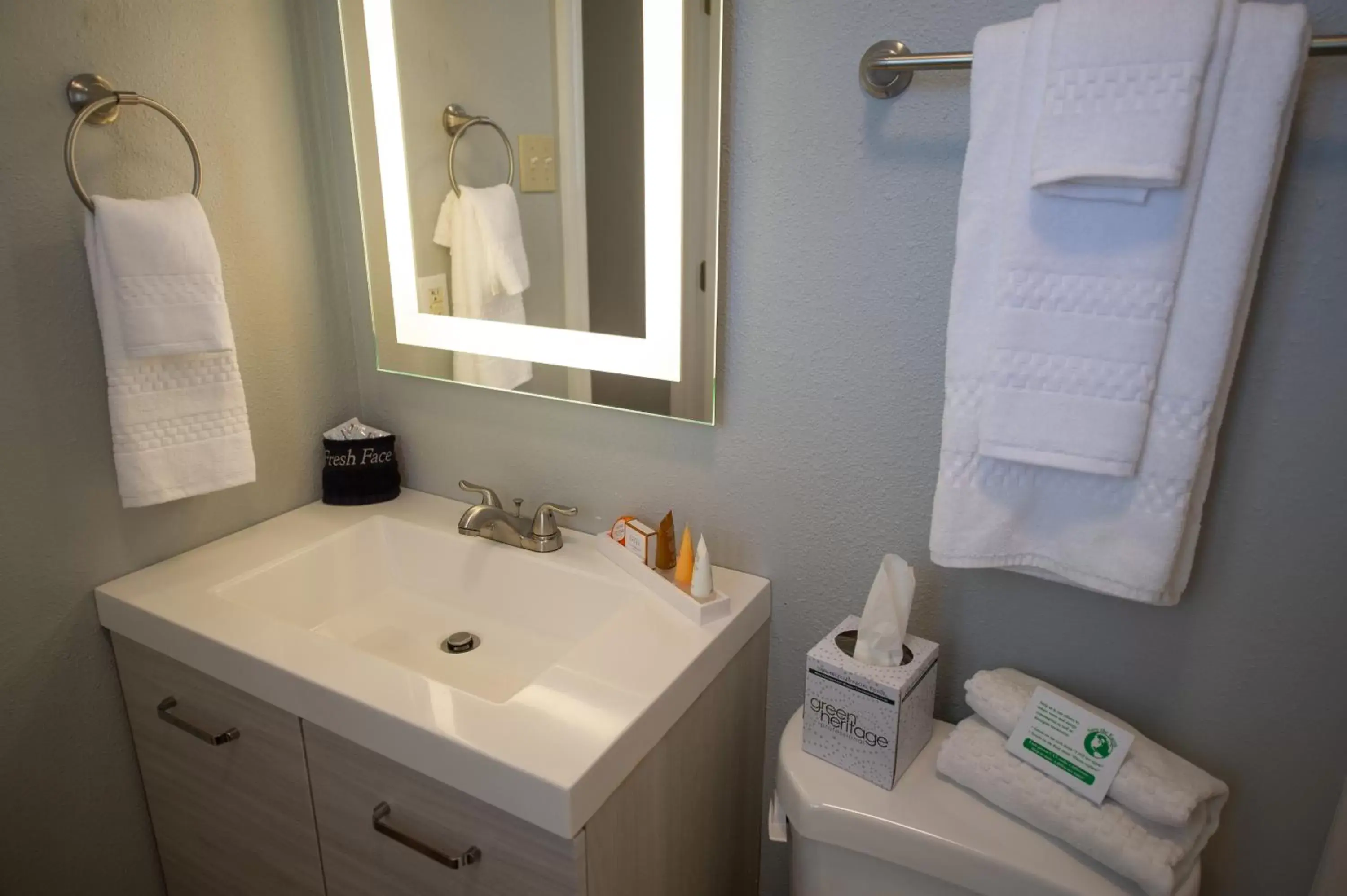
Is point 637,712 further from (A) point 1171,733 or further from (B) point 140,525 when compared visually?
(B) point 140,525

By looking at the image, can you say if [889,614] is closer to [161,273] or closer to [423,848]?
[423,848]

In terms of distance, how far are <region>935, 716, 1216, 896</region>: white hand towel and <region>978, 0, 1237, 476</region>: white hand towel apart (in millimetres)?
358

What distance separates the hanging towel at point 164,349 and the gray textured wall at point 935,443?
2.04ft

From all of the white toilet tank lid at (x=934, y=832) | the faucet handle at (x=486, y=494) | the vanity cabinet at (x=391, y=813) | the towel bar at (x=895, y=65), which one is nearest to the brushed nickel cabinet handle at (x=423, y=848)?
the vanity cabinet at (x=391, y=813)

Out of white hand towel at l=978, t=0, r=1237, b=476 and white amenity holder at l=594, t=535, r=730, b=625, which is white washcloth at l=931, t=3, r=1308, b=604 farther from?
white amenity holder at l=594, t=535, r=730, b=625

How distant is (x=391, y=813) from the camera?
0.98 metres

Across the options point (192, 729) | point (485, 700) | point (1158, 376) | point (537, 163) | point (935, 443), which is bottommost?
point (192, 729)

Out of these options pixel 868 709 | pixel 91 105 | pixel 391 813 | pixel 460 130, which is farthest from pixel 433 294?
pixel 868 709

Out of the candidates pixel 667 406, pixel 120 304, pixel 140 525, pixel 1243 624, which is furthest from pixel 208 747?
pixel 1243 624

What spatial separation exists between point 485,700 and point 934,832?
1.81 feet

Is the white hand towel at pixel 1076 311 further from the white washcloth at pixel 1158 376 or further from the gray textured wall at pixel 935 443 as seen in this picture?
the gray textured wall at pixel 935 443

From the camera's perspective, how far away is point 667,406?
1.19 m

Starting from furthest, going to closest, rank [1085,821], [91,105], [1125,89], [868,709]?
1. [91,105]
2. [868,709]
3. [1085,821]
4. [1125,89]

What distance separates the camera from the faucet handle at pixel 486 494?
135 centimetres
